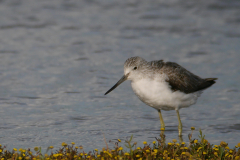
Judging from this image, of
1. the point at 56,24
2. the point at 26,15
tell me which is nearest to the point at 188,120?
the point at 56,24

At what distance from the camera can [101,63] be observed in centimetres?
1282

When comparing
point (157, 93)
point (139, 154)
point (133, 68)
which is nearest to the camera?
point (139, 154)

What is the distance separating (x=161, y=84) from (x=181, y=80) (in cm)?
68

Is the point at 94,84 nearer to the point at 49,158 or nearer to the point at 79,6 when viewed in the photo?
the point at 49,158

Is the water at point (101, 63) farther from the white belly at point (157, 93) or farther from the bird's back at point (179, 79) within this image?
the bird's back at point (179, 79)

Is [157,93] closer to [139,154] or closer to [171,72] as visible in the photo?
[171,72]

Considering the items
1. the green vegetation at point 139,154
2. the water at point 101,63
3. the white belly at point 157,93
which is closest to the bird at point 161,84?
the white belly at point 157,93

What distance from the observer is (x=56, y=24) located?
16328mm

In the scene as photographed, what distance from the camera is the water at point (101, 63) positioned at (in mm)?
8555

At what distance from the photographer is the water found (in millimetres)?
8555

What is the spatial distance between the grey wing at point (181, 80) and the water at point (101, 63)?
813 millimetres

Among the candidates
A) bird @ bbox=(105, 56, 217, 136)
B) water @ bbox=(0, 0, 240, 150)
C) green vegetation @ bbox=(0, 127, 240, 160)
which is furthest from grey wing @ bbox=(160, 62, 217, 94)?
green vegetation @ bbox=(0, 127, 240, 160)

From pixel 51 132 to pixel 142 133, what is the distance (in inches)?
70.1

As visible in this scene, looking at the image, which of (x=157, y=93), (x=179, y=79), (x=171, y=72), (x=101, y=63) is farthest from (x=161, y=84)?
(x=101, y=63)
